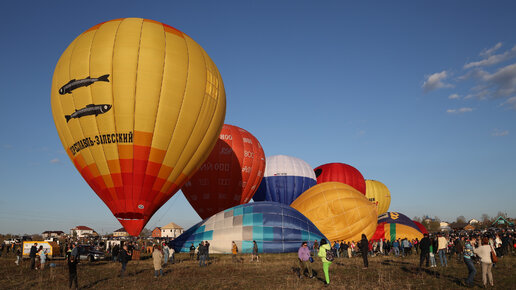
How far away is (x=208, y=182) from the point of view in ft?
109

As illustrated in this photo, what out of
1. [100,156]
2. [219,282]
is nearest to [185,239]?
[100,156]

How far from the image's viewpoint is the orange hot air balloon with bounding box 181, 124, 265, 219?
3316 centimetres

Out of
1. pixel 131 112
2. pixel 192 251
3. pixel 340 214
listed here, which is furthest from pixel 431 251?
pixel 131 112

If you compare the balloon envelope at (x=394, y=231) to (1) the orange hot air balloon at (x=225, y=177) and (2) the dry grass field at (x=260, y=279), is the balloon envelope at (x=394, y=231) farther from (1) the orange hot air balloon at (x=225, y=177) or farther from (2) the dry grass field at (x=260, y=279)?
(2) the dry grass field at (x=260, y=279)

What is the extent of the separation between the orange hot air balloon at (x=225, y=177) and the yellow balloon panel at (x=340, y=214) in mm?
6915

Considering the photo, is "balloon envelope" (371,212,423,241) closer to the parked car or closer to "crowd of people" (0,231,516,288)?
"crowd of people" (0,231,516,288)

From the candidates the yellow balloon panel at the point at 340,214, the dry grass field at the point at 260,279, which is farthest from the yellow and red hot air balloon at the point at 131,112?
the yellow balloon panel at the point at 340,214

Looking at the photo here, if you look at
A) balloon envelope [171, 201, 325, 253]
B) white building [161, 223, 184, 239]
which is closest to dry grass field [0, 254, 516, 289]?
balloon envelope [171, 201, 325, 253]

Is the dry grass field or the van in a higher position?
the van

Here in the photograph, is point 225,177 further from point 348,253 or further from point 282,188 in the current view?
point 348,253

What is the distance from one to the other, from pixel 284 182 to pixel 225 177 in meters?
10.6

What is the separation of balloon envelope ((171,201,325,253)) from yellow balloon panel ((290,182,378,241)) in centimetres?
289

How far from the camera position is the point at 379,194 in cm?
6041

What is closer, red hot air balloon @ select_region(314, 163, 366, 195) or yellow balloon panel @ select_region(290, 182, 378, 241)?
yellow balloon panel @ select_region(290, 182, 378, 241)
